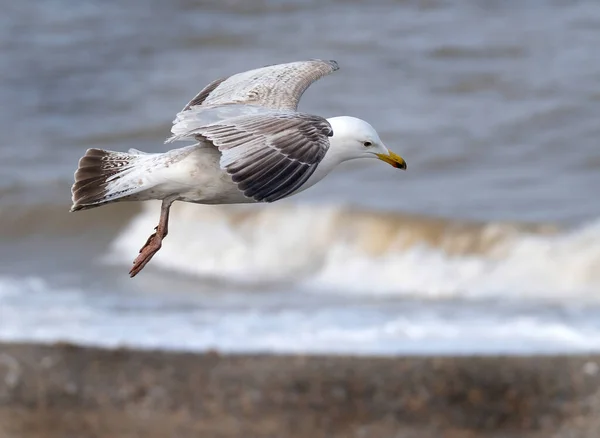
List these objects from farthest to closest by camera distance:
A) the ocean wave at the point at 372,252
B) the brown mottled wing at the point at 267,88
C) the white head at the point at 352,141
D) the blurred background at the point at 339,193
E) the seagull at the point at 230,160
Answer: the ocean wave at the point at 372,252
the blurred background at the point at 339,193
the brown mottled wing at the point at 267,88
the white head at the point at 352,141
the seagull at the point at 230,160

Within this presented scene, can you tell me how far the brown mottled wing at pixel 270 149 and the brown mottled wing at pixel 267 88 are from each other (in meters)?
0.97

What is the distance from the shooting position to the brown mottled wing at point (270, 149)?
547cm

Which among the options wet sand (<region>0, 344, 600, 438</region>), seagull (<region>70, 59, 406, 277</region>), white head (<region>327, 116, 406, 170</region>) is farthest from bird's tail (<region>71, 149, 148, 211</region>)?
wet sand (<region>0, 344, 600, 438</region>)

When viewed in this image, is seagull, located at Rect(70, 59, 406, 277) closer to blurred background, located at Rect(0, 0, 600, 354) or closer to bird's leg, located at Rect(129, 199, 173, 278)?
bird's leg, located at Rect(129, 199, 173, 278)

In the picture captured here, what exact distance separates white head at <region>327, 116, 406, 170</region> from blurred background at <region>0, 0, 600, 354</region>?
3529mm

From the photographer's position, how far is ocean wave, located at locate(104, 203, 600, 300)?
492 inches

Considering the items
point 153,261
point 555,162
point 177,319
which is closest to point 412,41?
point 555,162

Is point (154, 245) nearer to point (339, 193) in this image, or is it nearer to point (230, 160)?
point (230, 160)

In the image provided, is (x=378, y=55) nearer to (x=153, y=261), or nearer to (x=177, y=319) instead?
(x=153, y=261)

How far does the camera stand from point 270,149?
225 inches

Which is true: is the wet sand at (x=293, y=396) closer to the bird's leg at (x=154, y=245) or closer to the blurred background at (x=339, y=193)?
the blurred background at (x=339, y=193)

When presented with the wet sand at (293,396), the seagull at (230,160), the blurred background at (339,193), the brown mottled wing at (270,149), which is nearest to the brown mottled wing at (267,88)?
the seagull at (230,160)

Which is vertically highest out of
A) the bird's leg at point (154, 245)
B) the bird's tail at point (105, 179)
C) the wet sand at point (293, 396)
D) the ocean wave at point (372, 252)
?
the ocean wave at point (372, 252)

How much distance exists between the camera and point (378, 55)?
65.9ft
